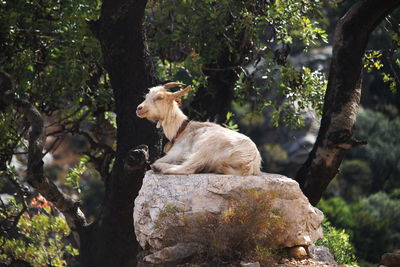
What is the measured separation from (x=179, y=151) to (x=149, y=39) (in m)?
4.59

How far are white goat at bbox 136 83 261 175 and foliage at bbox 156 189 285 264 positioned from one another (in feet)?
1.62

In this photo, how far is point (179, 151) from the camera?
27.6 feet

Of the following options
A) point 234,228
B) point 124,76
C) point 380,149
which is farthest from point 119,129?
point 380,149

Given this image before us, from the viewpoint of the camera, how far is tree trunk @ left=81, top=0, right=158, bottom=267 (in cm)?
988

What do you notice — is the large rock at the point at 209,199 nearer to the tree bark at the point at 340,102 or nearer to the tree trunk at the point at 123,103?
the tree bark at the point at 340,102

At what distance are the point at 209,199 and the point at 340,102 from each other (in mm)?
2917

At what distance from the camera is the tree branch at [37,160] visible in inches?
386

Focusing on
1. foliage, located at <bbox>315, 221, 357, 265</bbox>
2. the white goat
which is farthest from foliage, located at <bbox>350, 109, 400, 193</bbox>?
the white goat

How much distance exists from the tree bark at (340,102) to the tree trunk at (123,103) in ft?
7.43

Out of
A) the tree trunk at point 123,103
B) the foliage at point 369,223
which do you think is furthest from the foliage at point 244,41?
the foliage at point 369,223

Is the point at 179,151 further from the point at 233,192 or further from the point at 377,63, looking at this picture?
the point at 377,63

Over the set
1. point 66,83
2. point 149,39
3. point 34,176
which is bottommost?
point 34,176

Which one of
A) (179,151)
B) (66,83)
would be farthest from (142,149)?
(66,83)

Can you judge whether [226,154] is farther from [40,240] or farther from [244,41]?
[40,240]
